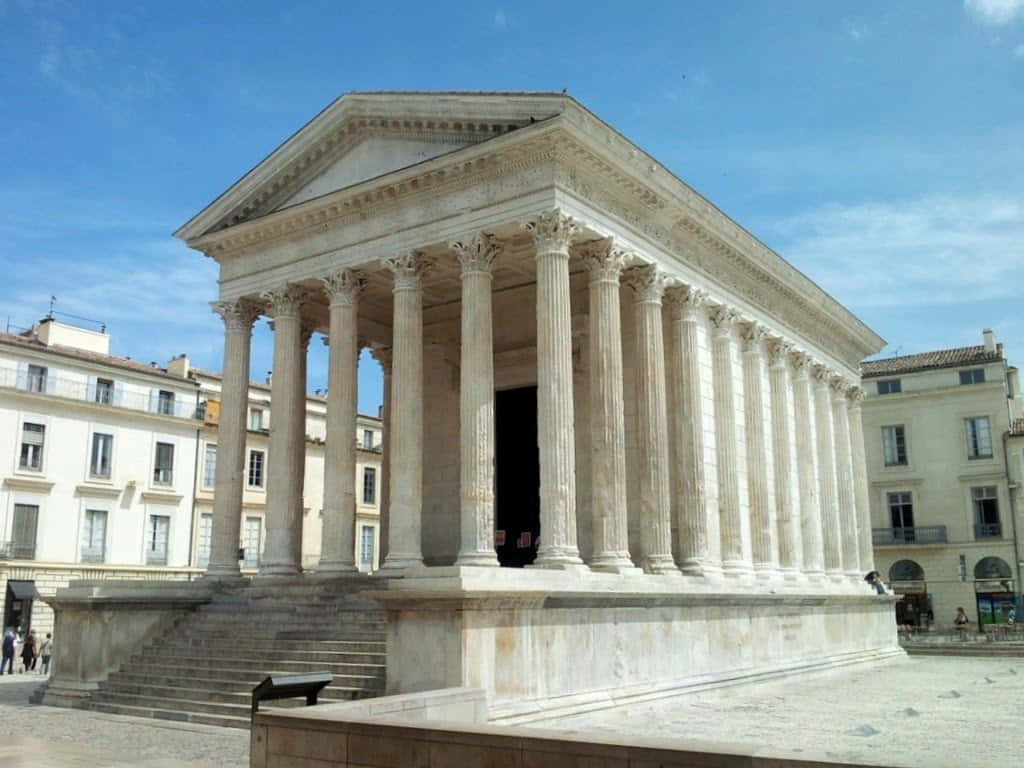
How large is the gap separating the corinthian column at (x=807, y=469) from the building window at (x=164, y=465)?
2595cm

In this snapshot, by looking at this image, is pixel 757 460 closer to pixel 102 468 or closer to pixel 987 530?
pixel 102 468

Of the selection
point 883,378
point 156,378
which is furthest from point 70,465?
point 883,378

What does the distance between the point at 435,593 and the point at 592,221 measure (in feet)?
28.4

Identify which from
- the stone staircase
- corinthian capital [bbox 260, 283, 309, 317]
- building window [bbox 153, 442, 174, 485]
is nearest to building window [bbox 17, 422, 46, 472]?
building window [bbox 153, 442, 174, 485]

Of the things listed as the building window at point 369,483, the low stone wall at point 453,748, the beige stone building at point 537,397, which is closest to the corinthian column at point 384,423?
the beige stone building at point 537,397

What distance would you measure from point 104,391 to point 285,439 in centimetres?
2126

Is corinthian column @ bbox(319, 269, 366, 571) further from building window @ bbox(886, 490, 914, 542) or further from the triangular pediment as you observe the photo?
building window @ bbox(886, 490, 914, 542)

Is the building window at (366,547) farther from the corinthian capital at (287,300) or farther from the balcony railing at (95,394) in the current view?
the corinthian capital at (287,300)

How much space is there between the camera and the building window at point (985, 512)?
47.0 m

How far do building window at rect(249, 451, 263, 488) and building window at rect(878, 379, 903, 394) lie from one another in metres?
30.1

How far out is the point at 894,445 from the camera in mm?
50125

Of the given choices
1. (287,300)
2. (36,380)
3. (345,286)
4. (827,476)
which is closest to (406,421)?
(345,286)


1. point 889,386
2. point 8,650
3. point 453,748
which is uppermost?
point 889,386

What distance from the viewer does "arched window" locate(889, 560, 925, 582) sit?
4831cm
